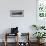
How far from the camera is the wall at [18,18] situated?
692 cm

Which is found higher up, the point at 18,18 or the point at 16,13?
the point at 16,13

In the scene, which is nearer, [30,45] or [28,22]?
[30,45]

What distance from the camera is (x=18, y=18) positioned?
697 cm

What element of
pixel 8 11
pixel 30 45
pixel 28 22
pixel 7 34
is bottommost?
pixel 30 45

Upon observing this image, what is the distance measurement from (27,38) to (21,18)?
94 centimetres

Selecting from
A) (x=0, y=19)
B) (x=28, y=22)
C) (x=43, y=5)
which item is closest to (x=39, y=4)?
(x=43, y=5)

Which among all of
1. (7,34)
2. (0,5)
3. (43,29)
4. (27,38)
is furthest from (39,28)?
(0,5)

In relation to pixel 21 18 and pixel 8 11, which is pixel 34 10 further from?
pixel 8 11

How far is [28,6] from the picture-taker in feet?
22.7

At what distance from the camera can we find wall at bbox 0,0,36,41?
6922 mm

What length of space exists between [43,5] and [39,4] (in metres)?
0.18

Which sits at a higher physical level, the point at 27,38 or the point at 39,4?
the point at 39,4

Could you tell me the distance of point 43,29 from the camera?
7.02 metres

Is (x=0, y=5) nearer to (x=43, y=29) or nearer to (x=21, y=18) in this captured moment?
(x=21, y=18)
